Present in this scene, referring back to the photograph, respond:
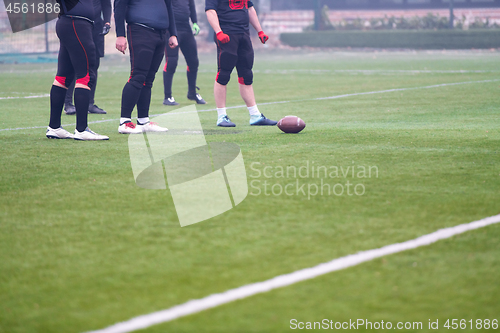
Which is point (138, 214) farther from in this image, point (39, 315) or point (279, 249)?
point (39, 315)

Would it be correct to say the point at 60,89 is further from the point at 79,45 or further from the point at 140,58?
the point at 140,58

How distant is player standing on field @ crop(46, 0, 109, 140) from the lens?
5.80m

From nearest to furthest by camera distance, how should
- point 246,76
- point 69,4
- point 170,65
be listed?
point 69,4, point 246,76, point 170,65

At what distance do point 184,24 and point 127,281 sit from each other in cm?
803

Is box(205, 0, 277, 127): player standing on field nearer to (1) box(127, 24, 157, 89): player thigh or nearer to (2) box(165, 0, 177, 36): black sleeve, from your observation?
(2) box(165, 0, 177, 36): black sleeve

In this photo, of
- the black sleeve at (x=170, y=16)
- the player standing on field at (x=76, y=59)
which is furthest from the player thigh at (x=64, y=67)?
the black sleeve at (x=170, y=16)

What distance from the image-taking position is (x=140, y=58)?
20.7 ft

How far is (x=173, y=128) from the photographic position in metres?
7.03

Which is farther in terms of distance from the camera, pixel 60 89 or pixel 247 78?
pixel 247 78

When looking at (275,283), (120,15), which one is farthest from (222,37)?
→ (275,283)

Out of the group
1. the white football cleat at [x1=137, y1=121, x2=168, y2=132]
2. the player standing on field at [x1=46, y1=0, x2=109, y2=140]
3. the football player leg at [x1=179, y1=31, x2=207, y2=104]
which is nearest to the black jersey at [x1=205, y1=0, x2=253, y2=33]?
the white football cleat at [x1=137, y1=121, x2=168, y2=132]

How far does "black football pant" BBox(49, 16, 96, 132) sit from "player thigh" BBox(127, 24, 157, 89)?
1.48ft

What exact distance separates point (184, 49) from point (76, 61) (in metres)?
4.46

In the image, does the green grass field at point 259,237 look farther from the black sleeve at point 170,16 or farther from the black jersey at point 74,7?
the black sleeve at point 170,16
